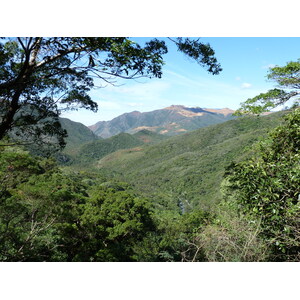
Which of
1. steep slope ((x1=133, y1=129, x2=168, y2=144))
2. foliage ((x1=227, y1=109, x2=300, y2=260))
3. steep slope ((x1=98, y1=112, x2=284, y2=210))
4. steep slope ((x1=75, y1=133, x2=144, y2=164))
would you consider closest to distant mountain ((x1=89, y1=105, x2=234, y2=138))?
steep slope ((x1=133, y1=129, x2=168, y2=144))

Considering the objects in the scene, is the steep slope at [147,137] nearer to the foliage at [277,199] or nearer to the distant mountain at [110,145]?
the distant mountain at [110,145]

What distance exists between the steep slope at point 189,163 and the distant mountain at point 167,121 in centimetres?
7031

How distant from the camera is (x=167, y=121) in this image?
175 meters

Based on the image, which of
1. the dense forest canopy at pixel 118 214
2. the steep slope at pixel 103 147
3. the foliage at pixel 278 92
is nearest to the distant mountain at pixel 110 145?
the steep slope at pixel 103 147

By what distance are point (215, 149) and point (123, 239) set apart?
46.1m

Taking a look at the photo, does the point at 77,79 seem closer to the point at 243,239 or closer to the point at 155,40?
the point at 155,40

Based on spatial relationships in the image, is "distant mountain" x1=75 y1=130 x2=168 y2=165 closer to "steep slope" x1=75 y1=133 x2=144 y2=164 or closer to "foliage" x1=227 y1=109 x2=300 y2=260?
"steep slope" x1=75 y1=133 x2=144 y2=164

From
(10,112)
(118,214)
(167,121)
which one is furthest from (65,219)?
(167,121)

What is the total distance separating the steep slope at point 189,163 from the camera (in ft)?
120

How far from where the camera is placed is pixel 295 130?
2291 millimetres

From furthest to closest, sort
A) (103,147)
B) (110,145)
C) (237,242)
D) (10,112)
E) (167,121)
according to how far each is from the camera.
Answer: (167,121), (110,145), (103,147), (237,242), (10,112)

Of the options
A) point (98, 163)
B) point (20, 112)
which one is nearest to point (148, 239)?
point (20, 112)

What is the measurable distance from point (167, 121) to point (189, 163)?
125m

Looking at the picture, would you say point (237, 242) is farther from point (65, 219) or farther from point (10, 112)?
point (65, 219)
